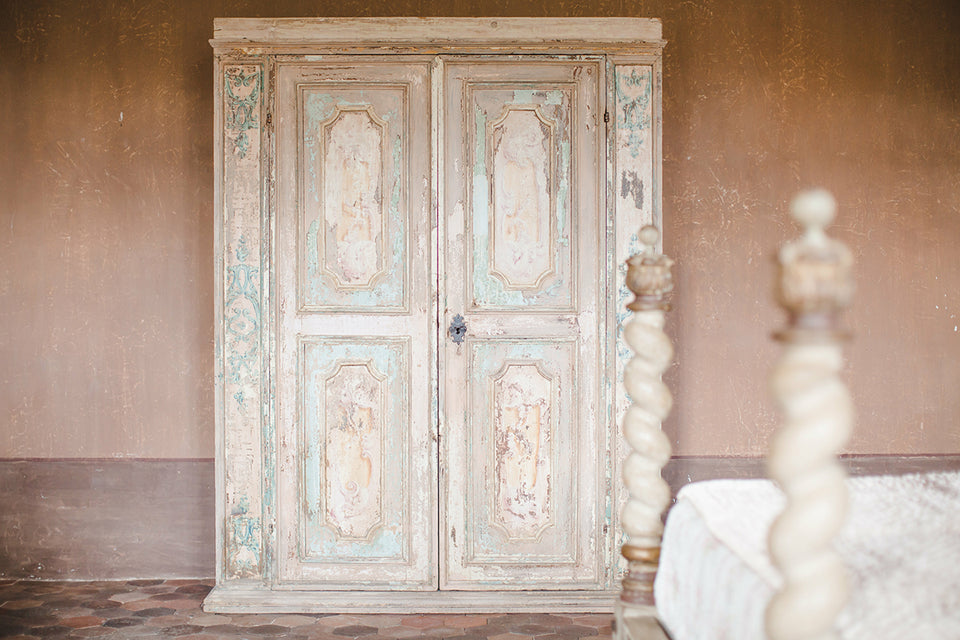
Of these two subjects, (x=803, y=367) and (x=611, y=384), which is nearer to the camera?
(x=803, y=367)

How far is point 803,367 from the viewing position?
1.09 metres

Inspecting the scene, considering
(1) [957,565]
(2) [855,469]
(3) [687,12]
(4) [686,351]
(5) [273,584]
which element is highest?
(3) [687,12]

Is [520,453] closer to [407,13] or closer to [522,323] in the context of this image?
[522,323]

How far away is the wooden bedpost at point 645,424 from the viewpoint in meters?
1.93

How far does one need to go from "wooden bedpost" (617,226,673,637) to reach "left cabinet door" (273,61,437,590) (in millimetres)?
1180

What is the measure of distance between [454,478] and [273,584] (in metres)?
0.79

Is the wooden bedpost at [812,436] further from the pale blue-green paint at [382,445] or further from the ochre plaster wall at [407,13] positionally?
the ochre plaster wall at [407,13]

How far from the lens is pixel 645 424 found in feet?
6.32

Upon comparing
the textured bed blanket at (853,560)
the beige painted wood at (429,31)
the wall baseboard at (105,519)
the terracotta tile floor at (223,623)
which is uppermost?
the beige painted wood at (429,31)

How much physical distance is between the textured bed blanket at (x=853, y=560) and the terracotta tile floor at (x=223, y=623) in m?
1.13

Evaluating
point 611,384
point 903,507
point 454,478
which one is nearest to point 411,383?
point 454,478

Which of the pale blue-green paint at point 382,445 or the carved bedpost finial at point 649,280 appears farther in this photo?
the pale blue-green paint at point 382,445

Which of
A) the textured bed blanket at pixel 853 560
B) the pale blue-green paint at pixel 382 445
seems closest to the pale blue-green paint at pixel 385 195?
the pale blue-green paint at pixel 382 445

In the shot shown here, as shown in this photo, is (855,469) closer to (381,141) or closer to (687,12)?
(687,12)
